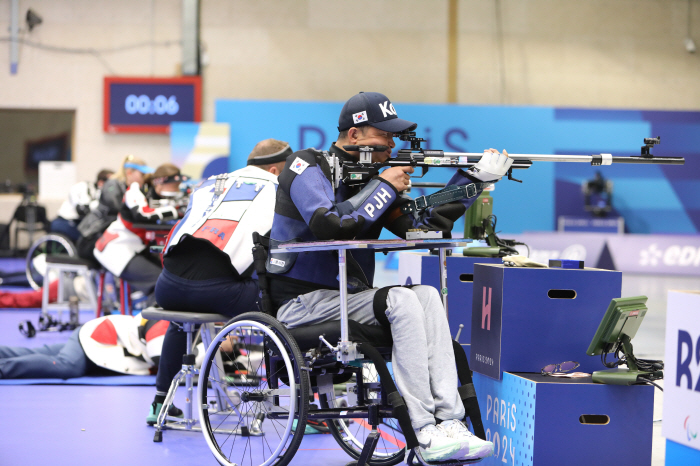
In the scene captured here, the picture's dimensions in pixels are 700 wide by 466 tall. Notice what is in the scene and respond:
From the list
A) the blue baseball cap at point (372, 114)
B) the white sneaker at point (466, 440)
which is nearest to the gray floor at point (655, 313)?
the white sneaker at point (466, 440)

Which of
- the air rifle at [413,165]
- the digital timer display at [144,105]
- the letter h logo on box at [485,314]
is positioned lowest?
the letter h logo on box at [485,314]

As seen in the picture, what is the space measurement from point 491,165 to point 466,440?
89cm

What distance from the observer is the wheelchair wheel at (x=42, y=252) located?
7688mm

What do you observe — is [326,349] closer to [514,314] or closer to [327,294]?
[327,294]

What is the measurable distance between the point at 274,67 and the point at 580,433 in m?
11.0

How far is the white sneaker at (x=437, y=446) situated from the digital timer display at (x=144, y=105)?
35.1 ft

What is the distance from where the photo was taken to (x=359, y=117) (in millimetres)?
2475

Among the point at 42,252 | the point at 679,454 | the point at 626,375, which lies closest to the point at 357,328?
the point at 626,375

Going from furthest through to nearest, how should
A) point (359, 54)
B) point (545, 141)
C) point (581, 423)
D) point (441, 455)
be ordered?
point (359, 54), point (545, 141), point (581, 423), point (441, 455)

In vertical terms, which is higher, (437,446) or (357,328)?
(357,328)

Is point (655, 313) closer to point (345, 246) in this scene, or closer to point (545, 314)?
point (545, 314)

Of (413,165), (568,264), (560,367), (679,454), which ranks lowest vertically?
(679,454)

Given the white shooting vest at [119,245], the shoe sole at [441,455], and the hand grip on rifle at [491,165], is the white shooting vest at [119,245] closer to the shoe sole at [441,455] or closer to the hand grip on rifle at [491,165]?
the hand grip on rifle at [491,165]

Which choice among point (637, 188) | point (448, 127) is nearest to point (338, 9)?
point (448, 127)
